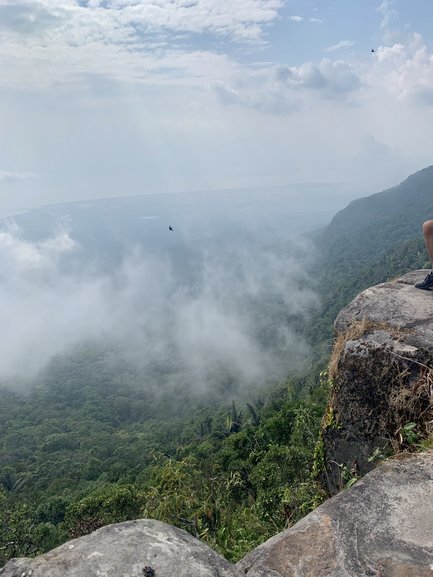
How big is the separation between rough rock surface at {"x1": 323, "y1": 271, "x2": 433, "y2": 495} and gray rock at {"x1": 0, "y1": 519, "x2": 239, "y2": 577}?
2.32m

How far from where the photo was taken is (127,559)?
3008mm

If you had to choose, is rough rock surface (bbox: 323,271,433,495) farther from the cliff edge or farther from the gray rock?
the gray rock

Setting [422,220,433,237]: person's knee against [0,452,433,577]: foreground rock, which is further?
[422,220,433,237]: person's knee

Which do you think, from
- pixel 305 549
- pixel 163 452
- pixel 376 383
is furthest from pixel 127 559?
pixel 163 452

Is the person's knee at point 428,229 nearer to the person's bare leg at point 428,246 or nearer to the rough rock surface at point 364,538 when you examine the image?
the person's bare leg at point 428,246

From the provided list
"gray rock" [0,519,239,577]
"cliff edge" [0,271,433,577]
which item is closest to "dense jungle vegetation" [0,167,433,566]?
"cliff edge" [0,271,433,577]

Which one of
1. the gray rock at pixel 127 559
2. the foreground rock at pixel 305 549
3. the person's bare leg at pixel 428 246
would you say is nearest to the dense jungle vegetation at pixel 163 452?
the person's bare leg at pixel 428 246

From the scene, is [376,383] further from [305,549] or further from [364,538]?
[305,549]

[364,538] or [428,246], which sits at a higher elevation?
[428,246]

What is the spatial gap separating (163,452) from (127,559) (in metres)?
61.7

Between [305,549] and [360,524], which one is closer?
[305,549]

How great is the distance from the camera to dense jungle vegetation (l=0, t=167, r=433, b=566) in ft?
35.4

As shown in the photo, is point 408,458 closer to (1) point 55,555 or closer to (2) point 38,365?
(1) point 55,555

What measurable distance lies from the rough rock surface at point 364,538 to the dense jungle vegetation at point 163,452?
8.62ft
